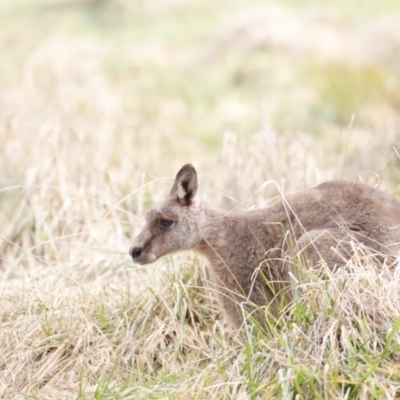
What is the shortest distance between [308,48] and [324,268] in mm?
11775

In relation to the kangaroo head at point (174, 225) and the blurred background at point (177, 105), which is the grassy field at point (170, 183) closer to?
the blurred background at point (177, 105)

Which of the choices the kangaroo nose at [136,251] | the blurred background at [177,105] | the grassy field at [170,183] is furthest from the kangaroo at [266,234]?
the blurred background at [177,105]

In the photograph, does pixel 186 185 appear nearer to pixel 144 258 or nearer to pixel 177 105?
pixel 144 258

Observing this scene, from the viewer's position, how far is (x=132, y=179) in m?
7.76

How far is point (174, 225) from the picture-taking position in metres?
4.93

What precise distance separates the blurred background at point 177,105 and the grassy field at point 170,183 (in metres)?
0.04

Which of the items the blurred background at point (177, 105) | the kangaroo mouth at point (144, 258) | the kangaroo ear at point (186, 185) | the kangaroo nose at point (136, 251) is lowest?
the blurred background at point (177, 105)

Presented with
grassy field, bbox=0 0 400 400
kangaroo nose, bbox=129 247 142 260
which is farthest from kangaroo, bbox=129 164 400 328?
grassy field, bbox=0 0 400 400

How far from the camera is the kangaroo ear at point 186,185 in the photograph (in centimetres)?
481

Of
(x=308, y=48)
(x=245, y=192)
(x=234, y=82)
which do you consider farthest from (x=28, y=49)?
(x=245, y=192)

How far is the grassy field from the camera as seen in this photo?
4.11 m

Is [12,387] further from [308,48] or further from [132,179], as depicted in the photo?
[308,48]

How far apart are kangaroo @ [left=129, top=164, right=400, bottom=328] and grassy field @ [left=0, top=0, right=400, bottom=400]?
154mm

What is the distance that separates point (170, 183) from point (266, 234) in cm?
233
